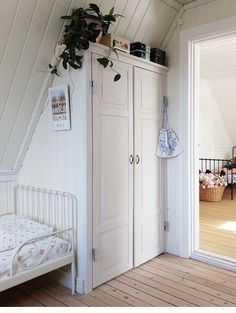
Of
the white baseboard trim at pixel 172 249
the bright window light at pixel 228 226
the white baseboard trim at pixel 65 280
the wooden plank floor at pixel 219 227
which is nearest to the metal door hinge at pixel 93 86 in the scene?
the white baseboard trim at pixel 65 280

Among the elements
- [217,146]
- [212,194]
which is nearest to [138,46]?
[212,194]

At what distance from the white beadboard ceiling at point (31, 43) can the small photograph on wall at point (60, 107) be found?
0.13 meters

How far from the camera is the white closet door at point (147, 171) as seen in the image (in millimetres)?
2889

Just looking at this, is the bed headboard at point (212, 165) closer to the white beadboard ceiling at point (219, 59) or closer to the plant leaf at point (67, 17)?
the white beadboard ceiling at point (219, 59)

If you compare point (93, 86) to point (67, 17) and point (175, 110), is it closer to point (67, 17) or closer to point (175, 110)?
point (67, 17)

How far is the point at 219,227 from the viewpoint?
4.13 metres

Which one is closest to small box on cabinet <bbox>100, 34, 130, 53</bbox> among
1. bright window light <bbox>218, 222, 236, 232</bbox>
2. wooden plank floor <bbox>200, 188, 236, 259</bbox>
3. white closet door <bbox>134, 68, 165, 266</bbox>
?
white closet door <bbox>134, 68, 165, 266</bbox>

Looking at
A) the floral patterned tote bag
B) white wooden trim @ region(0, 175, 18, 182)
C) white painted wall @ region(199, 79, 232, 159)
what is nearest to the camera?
white wooden trim @ region(0, 175, 18, 182)

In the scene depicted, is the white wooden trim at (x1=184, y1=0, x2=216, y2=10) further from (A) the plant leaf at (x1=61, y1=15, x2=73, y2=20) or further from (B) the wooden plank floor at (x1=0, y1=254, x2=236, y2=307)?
(B) the wooden plank floor at (x1=0, y1=254, x2=236, y2=307)

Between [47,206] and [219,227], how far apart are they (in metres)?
2.52

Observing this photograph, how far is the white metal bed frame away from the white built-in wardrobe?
0.64ft

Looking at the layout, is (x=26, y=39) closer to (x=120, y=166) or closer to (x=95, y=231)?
(x=120, y=166)

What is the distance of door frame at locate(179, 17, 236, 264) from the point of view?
303cm

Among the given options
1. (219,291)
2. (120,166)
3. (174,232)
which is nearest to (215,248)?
(174,232)
